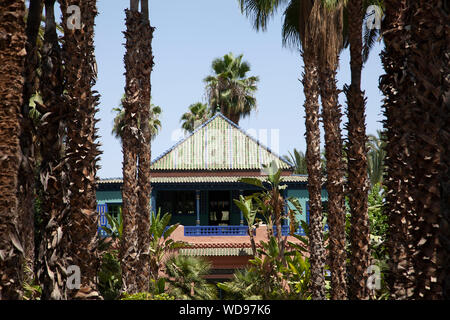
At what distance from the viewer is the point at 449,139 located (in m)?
5.18

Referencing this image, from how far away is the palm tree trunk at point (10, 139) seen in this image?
248 inches

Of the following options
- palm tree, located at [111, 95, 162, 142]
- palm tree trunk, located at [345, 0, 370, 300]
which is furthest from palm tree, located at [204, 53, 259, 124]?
palm tree trunk, located at [345, 0, 370, 300]

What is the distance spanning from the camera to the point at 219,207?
1209 inches

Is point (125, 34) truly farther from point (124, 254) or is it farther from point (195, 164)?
point (195, 164)

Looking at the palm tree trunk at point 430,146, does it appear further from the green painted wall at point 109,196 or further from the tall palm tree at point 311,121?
the green painted wall at point 109,196

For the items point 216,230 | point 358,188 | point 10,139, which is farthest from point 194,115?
point 10,139

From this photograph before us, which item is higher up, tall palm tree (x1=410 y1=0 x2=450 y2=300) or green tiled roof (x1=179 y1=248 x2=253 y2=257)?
tall palm tree (x1=410 y1=0 x2=450 y2=300)

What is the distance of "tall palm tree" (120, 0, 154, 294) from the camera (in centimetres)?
1354

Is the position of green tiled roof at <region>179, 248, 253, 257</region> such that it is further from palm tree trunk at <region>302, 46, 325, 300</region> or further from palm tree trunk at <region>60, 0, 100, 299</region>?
palm tree trunk at <region>60, 0, 100, 299</region>

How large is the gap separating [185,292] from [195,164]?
1142 centimetres

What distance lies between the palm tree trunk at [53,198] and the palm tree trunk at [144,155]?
668 centimetres

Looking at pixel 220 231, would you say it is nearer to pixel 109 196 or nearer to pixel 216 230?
pixel 216 230

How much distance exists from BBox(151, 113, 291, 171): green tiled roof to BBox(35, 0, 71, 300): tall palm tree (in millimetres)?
21243
